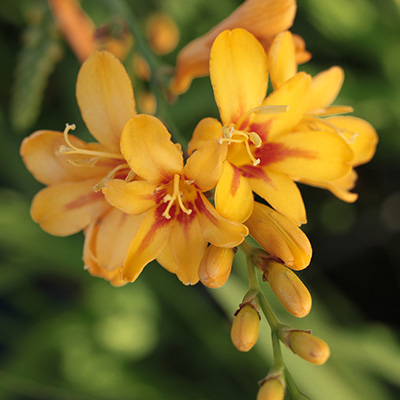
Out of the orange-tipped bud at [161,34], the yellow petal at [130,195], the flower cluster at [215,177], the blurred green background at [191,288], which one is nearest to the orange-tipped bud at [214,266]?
the flower cluster at [215,177]

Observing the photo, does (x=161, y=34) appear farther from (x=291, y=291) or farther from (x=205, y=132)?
(x=291, y=291)

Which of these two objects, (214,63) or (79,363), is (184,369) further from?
(214,63)

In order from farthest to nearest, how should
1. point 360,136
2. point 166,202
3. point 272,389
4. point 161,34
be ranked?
point 161,34, point 360,136, point 166,202, point 272,389

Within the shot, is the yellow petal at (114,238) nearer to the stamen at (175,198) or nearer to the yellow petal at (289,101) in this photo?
the stamen at (175,198)

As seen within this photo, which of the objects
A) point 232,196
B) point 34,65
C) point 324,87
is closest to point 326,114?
point 324,87

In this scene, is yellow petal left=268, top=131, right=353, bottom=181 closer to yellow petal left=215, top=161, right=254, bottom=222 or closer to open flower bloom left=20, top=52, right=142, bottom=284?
yellow petal left=215, top=161, right=254, bottom=222

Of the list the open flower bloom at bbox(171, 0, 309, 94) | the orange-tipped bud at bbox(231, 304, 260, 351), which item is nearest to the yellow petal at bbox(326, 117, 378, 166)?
the open flower bloom at bbox(171, 0, 309, 94)

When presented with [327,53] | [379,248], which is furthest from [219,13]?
[379,248]
